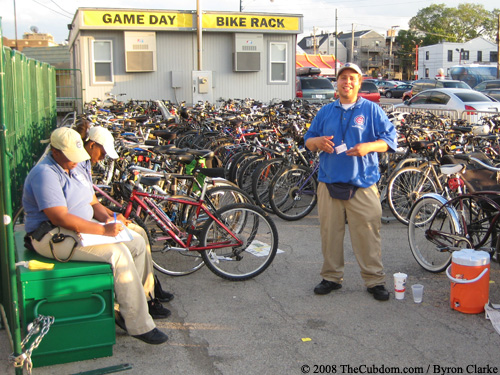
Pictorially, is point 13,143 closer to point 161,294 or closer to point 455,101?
point 161,294

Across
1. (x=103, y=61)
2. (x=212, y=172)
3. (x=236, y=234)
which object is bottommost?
(x=236, y=234)

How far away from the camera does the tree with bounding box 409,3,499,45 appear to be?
9500 cm

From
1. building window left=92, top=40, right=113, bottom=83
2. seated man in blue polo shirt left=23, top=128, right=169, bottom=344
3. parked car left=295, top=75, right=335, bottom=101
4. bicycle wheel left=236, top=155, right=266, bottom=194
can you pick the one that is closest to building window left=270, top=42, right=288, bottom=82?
parked car left=295, top=75, right=335, bottom=101

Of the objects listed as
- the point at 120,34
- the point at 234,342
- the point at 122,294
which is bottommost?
the point at 234,342

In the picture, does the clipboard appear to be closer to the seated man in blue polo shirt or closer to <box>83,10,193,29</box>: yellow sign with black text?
the seated man in blue polo shirt

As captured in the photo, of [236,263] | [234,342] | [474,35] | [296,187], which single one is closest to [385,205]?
[296,187]

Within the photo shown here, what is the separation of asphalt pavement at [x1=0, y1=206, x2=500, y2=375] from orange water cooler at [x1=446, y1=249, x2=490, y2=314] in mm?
90

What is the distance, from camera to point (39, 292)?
3.47 m

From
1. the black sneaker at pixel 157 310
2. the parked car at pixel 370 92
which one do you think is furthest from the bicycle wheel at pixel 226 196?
the parked car at pixel 370 92

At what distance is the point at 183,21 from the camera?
1947 centimetres

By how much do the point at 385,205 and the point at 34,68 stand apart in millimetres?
6834

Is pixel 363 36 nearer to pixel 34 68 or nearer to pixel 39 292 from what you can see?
pixel 34 68

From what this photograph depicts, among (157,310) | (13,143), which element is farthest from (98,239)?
(13,143)

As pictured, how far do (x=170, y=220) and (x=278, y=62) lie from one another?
54.6 feet
